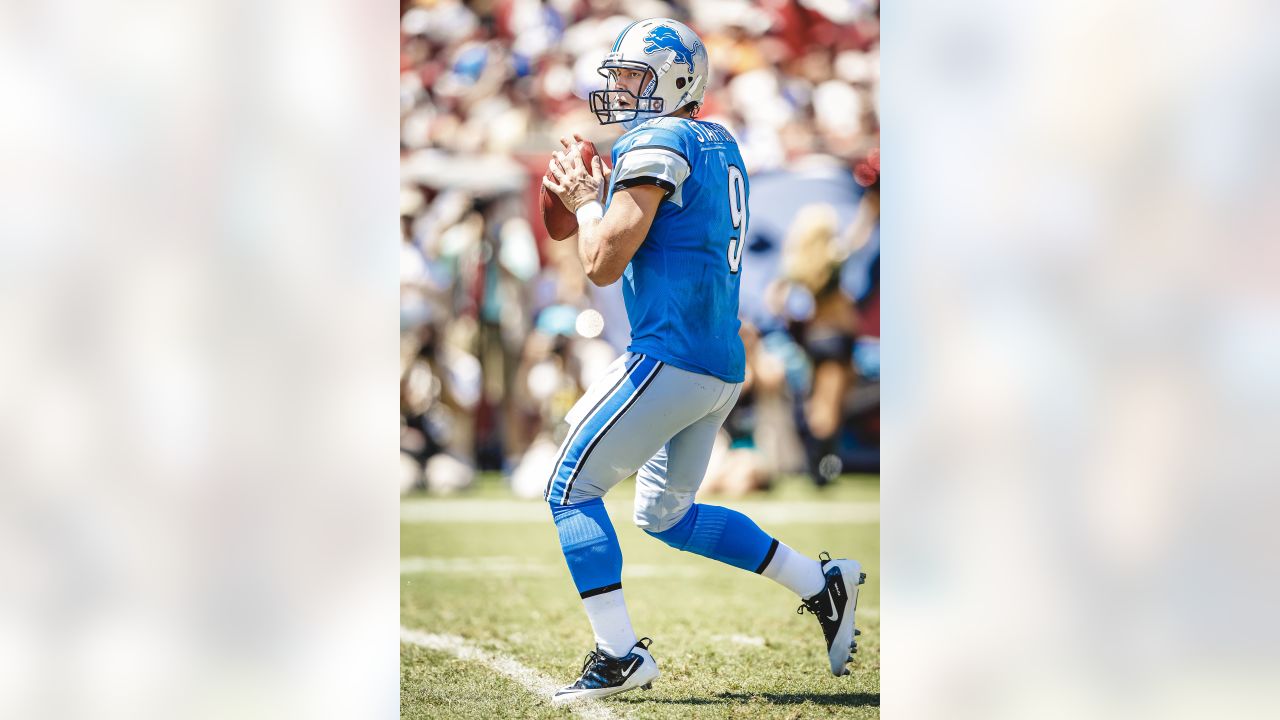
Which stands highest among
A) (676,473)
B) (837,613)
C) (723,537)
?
(676,473)

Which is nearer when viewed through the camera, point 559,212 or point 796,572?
point 559,212

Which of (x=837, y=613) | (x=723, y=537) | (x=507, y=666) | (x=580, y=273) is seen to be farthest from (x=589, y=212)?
(x=580, y=273)

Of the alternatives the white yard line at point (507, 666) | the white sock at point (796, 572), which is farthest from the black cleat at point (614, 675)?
the white sock at point (796, 572)

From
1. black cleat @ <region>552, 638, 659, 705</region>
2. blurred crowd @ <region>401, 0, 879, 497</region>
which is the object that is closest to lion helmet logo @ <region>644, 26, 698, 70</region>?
black cleat @ <region>552, 638, 659, 705</region>

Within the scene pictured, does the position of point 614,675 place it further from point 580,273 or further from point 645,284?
point 580,273

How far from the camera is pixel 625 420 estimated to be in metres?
3.80

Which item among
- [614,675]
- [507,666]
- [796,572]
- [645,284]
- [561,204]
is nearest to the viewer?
[614,675]

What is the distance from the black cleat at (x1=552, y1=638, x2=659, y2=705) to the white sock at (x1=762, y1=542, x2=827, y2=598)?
0.64m

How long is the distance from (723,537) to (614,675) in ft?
2.17

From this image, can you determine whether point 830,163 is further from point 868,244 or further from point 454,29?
point 454,29
